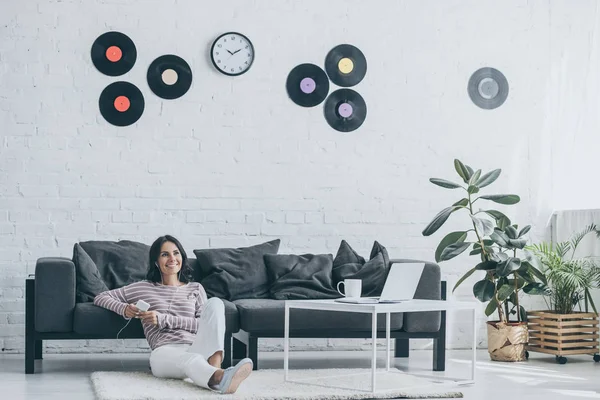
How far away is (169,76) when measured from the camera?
246 inches

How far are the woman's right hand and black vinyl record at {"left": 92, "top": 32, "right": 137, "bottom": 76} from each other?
1.94 meters

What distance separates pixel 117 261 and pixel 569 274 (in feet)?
9.04

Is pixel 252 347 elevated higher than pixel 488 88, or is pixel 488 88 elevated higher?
pixel 488 88

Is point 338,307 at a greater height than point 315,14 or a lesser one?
lesser

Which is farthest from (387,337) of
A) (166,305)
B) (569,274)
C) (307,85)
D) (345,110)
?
(307,85)

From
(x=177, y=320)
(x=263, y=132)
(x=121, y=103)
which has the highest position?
(x=121, y=103)

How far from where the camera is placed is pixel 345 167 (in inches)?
256

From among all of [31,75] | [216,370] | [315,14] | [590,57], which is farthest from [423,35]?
[216,370]

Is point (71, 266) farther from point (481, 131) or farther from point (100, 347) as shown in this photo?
point (481, 131)

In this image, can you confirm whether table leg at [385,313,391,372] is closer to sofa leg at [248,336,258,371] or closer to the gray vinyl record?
sofa leg at [248,336,258,371]

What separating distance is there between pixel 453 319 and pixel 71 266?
2780 millimetres

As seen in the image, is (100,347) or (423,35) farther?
(423,35)

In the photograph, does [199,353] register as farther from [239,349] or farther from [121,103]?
[121,103]

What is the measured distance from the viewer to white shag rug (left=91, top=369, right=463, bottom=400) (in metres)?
4.15
